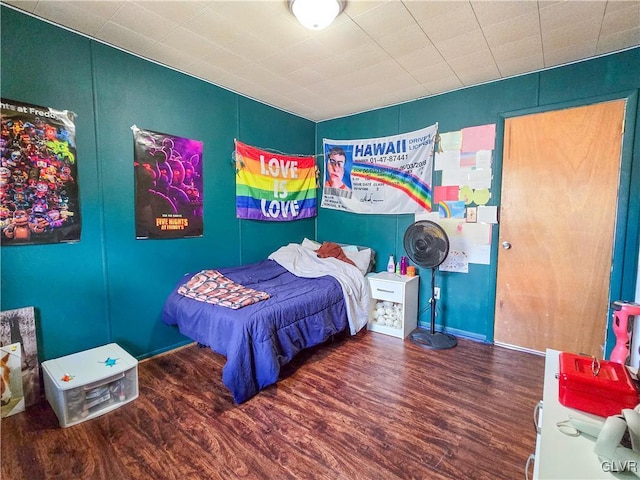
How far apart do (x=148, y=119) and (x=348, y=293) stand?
2.27 metres

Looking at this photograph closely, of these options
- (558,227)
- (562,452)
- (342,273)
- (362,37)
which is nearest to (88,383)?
(342,273)

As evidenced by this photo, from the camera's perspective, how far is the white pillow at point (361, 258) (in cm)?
328

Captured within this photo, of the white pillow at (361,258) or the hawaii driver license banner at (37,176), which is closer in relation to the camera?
the hawaii driver license banner at (37,176)

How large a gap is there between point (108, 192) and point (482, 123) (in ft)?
10.6

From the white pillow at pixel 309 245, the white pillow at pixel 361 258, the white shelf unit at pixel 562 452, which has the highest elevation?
the white pillow at pixel 309 245

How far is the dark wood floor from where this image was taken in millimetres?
1482

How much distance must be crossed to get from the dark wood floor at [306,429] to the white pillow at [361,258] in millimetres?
1077

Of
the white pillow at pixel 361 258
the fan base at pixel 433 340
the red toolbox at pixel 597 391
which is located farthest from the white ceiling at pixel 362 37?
the fan base at pixel 433 340

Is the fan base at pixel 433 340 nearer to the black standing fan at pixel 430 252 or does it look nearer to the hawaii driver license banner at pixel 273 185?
the black standing fan at pixel 430 252

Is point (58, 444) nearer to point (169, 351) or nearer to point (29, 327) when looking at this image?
point (29, 327)

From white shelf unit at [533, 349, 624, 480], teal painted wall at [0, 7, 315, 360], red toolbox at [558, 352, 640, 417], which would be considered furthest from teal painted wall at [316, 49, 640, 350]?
white shelf unit at [533, 349, 624, 480]

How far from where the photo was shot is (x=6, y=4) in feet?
5.93

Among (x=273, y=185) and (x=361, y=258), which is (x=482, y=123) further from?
(x=273, y=185)

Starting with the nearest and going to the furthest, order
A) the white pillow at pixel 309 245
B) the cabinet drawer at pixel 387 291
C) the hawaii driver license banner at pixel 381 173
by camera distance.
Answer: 1. the cabinet drawer at pixel 387 291
2. the hawaii driver license banner at pixel 381 173
3. the white pillow at pixel 309 245
